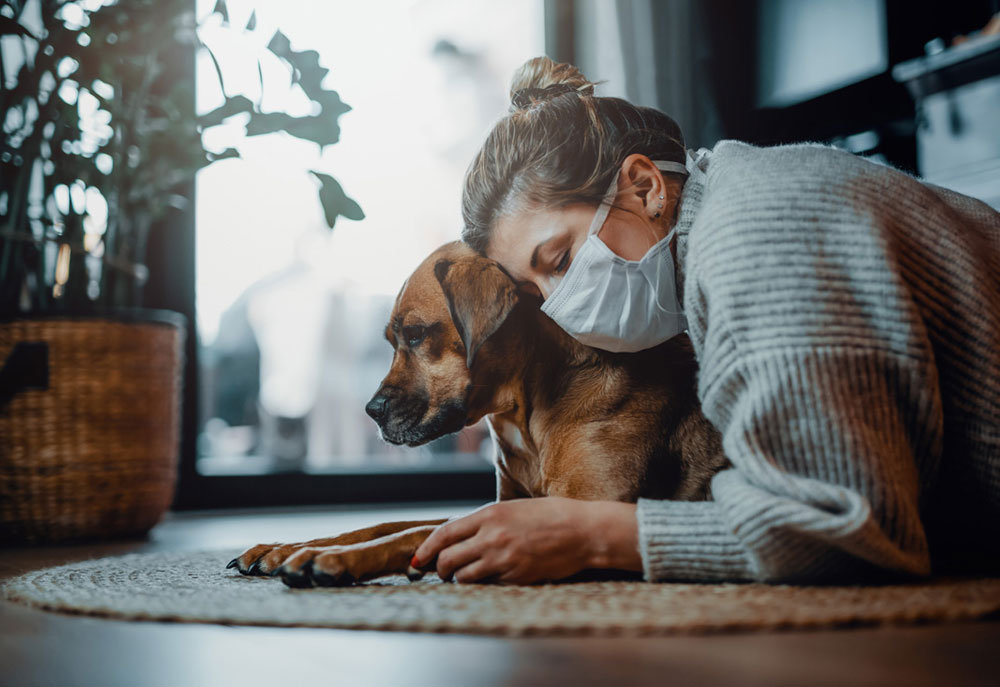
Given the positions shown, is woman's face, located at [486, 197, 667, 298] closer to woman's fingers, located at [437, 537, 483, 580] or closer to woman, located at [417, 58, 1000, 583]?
woman, located at [417, 58, 1000, 583]

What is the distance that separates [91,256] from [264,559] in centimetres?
106

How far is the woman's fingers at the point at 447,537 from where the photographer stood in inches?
36.6

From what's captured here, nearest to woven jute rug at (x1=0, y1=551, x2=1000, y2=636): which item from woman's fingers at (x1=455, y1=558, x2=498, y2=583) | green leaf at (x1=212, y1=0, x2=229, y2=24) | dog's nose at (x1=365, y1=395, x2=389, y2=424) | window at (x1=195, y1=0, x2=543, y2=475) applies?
woman's fingers at (x1=455, y1=558, x2=498, y2=583)

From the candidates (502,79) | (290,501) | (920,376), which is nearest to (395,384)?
(920,376)

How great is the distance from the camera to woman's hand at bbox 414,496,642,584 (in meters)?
0.92

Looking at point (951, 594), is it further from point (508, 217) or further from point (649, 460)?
point (508, 217)

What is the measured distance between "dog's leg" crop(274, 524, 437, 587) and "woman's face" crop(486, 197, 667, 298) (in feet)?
1.20

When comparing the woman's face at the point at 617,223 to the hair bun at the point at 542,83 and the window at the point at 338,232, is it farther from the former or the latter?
the window at the point at 338,232

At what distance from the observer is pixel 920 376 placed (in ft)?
2.74

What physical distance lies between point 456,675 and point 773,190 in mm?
564

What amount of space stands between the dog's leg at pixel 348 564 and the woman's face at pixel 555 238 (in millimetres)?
366

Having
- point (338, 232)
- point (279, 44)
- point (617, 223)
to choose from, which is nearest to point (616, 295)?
point (617, 223)

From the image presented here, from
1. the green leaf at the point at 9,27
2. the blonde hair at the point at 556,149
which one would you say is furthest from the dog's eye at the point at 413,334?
the green leaf at the point at 9,27

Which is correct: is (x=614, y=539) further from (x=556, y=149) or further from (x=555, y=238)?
(x=556, y=149)
